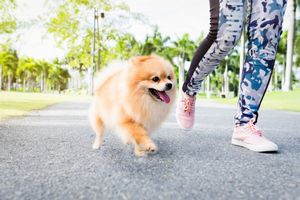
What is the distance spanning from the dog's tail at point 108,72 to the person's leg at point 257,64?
912mm

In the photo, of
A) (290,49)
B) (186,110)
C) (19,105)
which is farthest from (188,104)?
(290,49)

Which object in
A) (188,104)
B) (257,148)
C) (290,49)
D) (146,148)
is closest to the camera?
(146,148)

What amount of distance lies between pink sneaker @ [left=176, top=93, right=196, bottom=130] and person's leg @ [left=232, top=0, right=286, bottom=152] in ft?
2.01

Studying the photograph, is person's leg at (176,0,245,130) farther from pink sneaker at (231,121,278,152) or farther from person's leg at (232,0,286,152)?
pink sneaker at (231,121,278,152)

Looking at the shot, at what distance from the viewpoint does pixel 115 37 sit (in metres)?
22.4

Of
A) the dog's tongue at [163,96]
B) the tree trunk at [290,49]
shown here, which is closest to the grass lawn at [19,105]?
the dog's tongue at [163,96]

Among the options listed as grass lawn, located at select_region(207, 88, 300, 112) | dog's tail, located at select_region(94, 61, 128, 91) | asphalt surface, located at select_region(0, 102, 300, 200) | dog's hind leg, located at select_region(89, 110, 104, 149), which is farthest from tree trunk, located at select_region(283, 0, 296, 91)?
dog's hind leg, located at select_region(89, 110, 104, 149)

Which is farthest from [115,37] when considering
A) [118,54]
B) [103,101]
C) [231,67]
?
[231,67]

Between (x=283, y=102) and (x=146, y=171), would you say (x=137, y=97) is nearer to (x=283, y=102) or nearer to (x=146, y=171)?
(x=146, y=171)

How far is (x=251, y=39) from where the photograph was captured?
2.78 m

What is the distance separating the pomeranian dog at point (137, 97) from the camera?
2.63 m

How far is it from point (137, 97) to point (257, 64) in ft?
2.92

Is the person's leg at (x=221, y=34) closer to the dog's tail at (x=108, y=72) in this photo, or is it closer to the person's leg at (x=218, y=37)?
the person's leg at (x=218, y=37)

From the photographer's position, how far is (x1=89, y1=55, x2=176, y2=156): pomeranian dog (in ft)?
8.64
